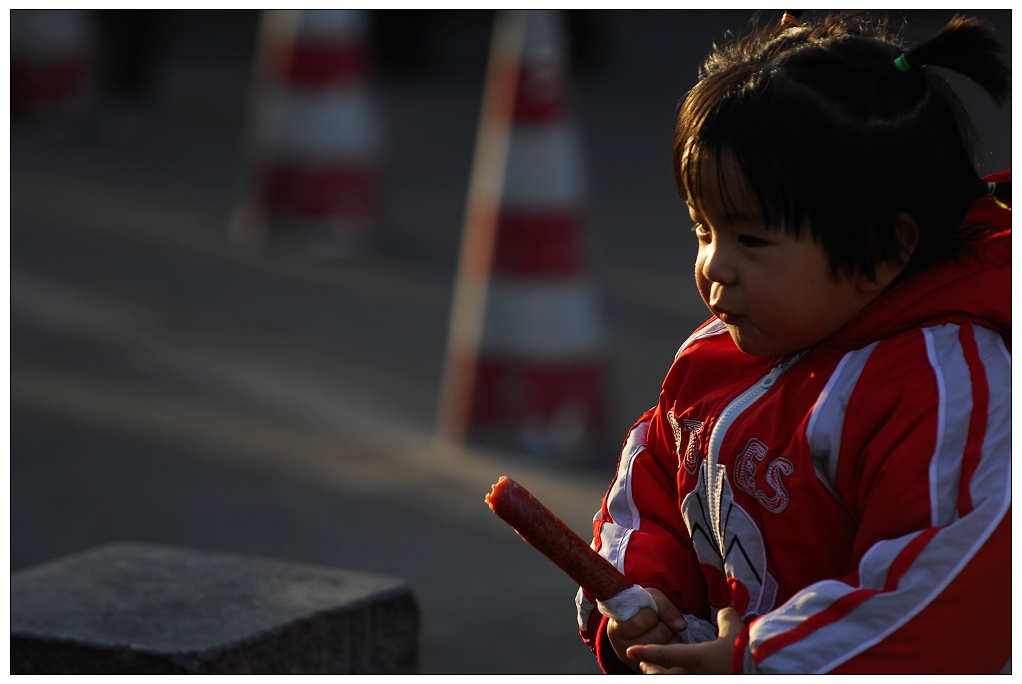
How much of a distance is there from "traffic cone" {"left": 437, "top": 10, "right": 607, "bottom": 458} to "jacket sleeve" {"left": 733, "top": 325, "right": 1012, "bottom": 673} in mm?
2665

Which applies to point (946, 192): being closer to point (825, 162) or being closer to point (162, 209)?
point (825, 162)

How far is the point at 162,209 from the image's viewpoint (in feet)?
22.3

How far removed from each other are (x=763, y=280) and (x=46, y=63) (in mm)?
7473

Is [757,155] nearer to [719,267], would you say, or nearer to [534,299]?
[719,267]

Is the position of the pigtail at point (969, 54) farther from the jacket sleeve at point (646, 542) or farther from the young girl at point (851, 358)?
the jacket sleeve at point (646, 542)

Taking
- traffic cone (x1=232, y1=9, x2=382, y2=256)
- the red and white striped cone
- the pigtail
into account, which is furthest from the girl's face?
the red and white striped cone

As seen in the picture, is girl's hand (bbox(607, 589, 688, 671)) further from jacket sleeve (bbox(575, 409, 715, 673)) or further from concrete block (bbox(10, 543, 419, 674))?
concrete block (bbox(10, 543, 419, 674))

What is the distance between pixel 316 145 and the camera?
6.30 meters

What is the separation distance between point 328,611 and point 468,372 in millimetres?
1938

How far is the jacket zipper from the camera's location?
1.54 metres

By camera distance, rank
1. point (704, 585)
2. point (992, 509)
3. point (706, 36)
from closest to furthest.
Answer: point (992, 509) → point (704, 585) → point (706, 36)

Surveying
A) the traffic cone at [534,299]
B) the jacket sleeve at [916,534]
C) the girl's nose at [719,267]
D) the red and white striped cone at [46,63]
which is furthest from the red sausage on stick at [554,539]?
the red and white striped cone at [46,63]

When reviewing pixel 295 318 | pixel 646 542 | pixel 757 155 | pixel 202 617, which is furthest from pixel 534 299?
pixel 757 155
